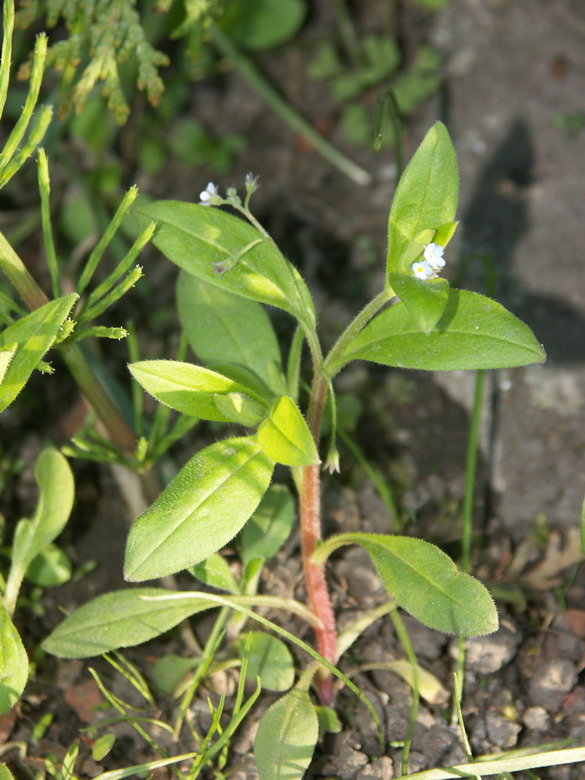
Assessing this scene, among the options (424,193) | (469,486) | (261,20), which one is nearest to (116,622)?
(469,486)

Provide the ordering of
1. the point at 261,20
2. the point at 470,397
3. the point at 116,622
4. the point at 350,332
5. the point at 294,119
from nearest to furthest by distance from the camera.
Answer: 1. the point at 350,332
2. the point at 116,622
3. the point at 470,397
4. the point at 294,119
5. the point at 261,20

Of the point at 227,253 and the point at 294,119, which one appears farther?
the point at 294,119

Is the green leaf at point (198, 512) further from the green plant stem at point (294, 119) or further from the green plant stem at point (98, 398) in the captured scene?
the green plant stem at point (294, 119)

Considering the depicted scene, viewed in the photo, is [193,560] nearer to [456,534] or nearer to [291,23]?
[456,534]

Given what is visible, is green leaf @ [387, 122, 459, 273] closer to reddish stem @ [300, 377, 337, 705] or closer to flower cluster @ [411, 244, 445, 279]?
flower cluster @ [411, 244, 445, 279]

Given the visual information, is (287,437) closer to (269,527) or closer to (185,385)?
(185,385)

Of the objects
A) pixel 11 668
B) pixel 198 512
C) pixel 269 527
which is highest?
pixel 198 512

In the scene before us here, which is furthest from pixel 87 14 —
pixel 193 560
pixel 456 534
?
pixel 456 534
